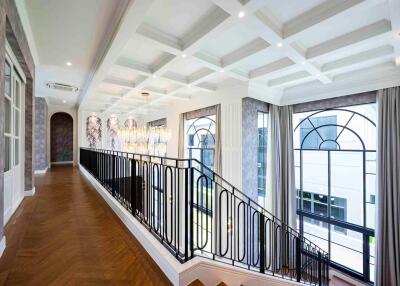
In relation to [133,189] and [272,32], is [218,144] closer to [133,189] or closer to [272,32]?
[133,189]

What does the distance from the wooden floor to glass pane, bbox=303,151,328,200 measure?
16.7ft

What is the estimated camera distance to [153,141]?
20.0ft

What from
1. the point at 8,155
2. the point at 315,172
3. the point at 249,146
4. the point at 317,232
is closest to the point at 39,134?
the point at 8,155

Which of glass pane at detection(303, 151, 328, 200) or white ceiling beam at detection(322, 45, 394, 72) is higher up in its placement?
white ceiling beam at detection(322, 45, 394, 72)

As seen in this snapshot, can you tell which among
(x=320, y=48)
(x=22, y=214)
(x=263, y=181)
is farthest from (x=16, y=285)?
(x=263, y=181)

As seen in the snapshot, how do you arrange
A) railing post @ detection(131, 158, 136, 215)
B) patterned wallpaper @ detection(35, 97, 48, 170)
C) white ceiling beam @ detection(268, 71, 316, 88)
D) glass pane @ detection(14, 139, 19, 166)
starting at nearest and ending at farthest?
railing post @ detection(131, 158, 136, 215) < glass pane @ detection(14, 139, 19, 166) < white ceiling beam @ detection(268, 71, 316, 88) < patterned wallpaper @ detection(35, 97, 48, 170)

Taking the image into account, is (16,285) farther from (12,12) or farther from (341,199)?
(341,199)

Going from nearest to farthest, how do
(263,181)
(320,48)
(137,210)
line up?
(137,210)
(320,48)
(263,181)

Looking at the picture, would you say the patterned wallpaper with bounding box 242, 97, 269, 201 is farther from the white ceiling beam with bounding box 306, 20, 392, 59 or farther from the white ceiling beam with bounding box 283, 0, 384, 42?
the white ceiling beam with bounding box 283, 0, 384, 42

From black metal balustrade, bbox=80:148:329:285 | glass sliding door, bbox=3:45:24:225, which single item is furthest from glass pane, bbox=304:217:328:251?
glass sliding door, bbox=3:45:24:225

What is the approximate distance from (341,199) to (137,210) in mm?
5083

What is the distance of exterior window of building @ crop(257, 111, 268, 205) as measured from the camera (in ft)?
19.5

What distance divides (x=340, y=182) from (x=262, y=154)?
6.77 feet

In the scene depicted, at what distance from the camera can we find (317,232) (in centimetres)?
557
